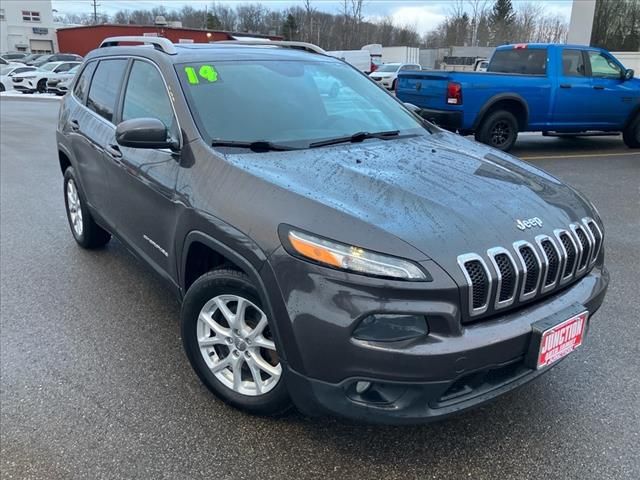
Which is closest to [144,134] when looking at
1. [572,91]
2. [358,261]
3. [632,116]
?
[358,261]

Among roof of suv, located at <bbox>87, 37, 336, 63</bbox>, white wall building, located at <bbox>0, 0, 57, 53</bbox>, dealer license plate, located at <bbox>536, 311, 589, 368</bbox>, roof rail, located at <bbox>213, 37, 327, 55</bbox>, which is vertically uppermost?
white wall building, located at <bbox>0, 0, 57, 53</bbox>

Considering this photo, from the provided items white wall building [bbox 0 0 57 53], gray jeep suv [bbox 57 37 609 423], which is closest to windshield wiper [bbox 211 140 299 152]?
gray jeep suv [bbox 57 37 609 423]

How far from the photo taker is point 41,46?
6366 centimetres

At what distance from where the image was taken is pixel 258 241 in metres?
2.32

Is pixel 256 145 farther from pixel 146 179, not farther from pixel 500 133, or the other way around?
pixel 500 133

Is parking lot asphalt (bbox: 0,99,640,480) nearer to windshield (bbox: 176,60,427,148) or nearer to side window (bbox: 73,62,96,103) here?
windshield (bbox: 176,60,427,148)

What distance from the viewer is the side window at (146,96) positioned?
10.5 feet

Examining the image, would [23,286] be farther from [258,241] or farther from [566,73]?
[566,73]

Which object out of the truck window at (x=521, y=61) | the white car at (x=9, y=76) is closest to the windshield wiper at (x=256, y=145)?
the truck window at (x=521, y=61)

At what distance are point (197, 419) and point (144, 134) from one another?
1.47 metres

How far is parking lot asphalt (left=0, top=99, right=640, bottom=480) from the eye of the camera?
95.1 inches

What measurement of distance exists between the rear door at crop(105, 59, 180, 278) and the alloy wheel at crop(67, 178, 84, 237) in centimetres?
120

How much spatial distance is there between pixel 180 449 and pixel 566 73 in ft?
31.6

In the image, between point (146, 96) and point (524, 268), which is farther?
Answer: point (146, 96)
